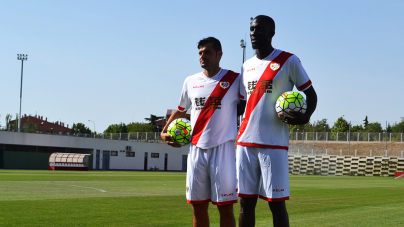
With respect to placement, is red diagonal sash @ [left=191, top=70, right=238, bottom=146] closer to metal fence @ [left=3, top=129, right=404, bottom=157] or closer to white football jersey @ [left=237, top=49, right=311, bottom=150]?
white football jersey @ [left=237, top=49, right=311, bottom=150]

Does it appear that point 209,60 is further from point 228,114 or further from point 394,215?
point 394,215

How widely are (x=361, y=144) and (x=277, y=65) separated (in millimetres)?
54768

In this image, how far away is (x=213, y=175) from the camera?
4.59 m

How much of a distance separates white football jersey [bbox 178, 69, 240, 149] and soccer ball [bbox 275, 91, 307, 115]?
2.11 ft

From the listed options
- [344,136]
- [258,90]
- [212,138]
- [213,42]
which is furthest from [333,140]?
[258,90]

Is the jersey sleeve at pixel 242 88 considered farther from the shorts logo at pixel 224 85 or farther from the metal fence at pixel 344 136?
the metal fence at pixel 344 136

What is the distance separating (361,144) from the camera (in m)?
55.9

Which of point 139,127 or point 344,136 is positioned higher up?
point 139,127

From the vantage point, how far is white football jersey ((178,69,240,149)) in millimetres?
4668

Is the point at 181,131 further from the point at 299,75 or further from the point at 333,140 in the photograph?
the point at 333,140

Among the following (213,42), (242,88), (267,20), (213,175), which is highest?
(267,20)

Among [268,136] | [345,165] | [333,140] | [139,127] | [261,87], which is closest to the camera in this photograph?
[268,136]

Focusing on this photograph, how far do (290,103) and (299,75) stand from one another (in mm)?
364

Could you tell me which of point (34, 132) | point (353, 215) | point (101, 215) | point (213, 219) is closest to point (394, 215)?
point (353, 215)
